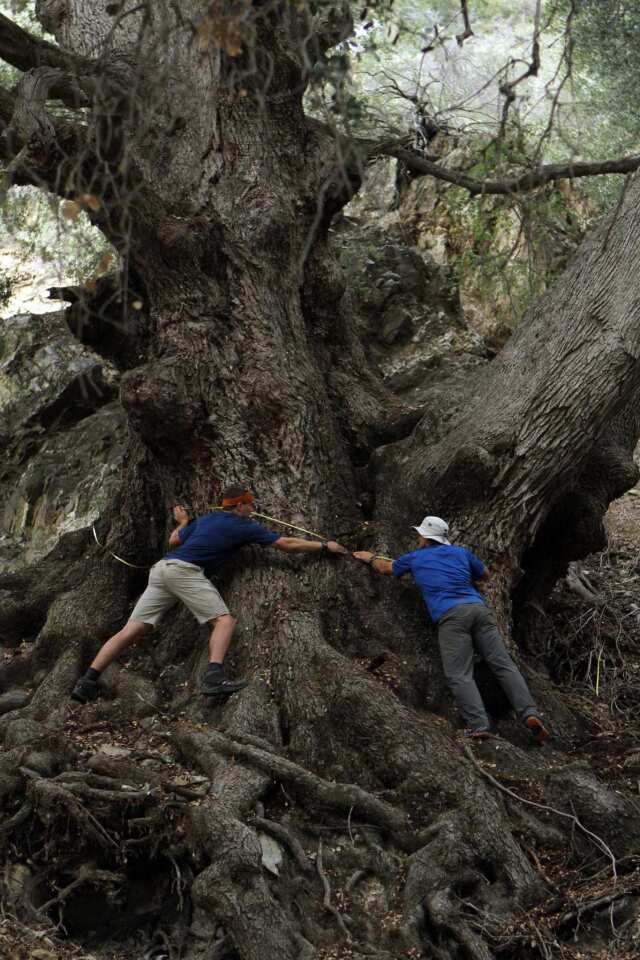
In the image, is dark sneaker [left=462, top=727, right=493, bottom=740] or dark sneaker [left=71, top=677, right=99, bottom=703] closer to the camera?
dark sneaker [left=462, top=727, right=493, bottom=740]

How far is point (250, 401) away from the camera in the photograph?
817cm

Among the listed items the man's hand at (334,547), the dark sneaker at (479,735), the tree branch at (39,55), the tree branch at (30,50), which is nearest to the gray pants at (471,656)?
the dark sneaker at (479,735)

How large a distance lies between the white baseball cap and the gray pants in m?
0.59

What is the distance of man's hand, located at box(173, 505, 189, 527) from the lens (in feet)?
27.0

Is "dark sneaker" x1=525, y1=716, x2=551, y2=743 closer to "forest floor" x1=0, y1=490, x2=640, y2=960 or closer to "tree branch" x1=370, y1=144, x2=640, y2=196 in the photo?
"forest floor" x1=0, y1=490, x2=640, y2=960

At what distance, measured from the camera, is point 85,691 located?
24.9ft

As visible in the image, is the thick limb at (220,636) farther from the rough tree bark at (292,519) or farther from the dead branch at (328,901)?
the dead branch at (328,901)

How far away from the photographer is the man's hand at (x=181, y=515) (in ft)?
27.0

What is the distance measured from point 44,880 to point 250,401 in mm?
3704

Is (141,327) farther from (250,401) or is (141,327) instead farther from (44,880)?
(44,880)

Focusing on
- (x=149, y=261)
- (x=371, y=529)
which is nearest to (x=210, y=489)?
(x=371, y=529)

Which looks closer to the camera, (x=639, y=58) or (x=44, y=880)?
(x=44, y=880)

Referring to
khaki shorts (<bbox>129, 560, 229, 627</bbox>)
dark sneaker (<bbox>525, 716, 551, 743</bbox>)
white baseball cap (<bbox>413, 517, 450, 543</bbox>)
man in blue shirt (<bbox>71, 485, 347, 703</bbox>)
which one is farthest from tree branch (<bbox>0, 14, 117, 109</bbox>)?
dark sneaker (<bbox>525, 716, 551, 743</bbox>)

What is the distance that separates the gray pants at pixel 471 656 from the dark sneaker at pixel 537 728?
4cm
